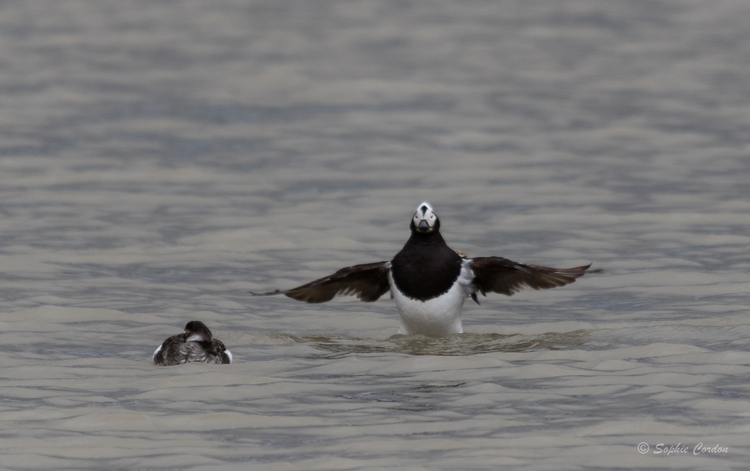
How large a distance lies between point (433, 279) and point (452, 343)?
0.59 metres

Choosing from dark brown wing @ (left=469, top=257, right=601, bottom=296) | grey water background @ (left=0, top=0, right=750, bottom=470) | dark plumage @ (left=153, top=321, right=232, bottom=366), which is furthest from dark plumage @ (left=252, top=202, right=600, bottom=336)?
dark plumage @ (left=153, top=321, right=232, bottom=366)

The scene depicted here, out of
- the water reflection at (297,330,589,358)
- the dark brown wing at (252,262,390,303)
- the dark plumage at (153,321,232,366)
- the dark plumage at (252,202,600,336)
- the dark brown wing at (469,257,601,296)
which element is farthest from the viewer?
the dark brown wing at (252,262,390,303)

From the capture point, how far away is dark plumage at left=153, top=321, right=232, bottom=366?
34.5 ft

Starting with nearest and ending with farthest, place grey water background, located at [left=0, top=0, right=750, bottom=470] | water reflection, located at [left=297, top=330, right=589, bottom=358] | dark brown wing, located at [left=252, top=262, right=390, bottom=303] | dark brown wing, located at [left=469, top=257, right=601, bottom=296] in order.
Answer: grey water background, located at [left=0, top=0, right=750, bottom=470], water reflection, located at [left=297, top=330, right=589, bottom=358], dark brown wing, located at [left=469, top=257, right=601, bottom=296], dark brown wing, located at [left=252, top=262, right=390, bottom=303]

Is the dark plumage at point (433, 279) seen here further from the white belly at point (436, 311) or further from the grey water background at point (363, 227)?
the grey water background at point (363, 227)

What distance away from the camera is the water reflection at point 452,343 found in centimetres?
1151

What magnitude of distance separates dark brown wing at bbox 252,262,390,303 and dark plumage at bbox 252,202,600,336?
0.04 feet

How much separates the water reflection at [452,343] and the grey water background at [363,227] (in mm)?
63

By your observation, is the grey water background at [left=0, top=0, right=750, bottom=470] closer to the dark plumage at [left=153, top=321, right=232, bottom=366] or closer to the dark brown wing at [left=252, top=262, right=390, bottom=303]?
the dark plumage at [left=153, top=321, right=232, bottom=366]

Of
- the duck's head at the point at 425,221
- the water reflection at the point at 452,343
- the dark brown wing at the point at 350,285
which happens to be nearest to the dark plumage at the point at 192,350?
the water reflection at the point at 452,343

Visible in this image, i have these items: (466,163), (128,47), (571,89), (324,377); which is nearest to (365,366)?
(324,377)

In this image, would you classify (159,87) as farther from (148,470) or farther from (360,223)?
(148,470)

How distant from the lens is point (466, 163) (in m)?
21.9

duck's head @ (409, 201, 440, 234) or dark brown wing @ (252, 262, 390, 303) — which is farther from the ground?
duck's head @ (409, 201, 440, 234)
